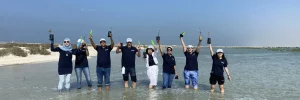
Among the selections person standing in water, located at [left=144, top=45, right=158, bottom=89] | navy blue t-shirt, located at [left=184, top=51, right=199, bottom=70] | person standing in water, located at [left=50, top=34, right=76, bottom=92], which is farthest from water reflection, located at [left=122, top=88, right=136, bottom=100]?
navy blue t-shirt, located at [left=184, top=51, right=199, bottom=70]

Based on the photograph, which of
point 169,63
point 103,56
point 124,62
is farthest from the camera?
point 169,63

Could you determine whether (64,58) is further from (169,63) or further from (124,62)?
(169,63)

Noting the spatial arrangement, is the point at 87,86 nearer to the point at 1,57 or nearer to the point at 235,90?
the point at 235,90

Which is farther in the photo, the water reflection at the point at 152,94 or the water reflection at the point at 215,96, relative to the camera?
the water reflection at the point at 215,96

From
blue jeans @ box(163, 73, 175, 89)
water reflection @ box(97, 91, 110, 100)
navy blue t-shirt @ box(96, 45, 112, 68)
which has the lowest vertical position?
water reflection @ box(97, 91, 110, 100)

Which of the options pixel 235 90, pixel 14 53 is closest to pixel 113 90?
pixel 235 90

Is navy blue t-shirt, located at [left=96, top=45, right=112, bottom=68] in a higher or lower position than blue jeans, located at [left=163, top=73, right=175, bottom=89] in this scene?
higher

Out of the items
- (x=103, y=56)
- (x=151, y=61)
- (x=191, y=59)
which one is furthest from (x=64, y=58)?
(x=191, y=59)

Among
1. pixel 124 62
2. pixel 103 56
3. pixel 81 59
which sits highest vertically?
pixel 103 56

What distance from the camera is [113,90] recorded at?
10570 millimetres

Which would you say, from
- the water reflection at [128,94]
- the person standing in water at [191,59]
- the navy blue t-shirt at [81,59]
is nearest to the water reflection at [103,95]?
the water reflection at [128,94]

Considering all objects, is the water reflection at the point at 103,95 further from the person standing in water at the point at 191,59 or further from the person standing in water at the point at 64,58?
the person standing in water at the point at 191,59

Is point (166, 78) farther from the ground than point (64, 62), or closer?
closer

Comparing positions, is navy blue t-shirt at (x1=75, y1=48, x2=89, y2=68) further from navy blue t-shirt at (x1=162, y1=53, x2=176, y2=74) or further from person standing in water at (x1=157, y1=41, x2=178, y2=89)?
navy blue t-shirt at (x1=162, y1=53, x2=176, y2=74)
